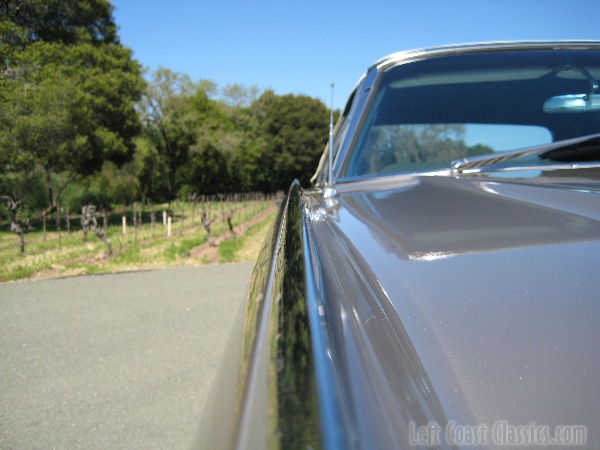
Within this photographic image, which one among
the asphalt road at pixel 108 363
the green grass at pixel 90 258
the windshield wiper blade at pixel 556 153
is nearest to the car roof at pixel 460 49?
the windshield wiper blade at pixel 556 153

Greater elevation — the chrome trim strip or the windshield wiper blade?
the windshield wiper blade

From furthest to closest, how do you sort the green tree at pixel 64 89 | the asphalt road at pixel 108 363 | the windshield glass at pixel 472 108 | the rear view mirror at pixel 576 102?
the green tree at pixel 64 89 < the asphalt road at pixel 108 363 < the windshield glass at pixel 472 108 < the rear view mirror at pixel 576 102

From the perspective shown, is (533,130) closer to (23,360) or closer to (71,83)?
(23,360)

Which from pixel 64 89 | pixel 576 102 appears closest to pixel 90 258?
pixel 64 89

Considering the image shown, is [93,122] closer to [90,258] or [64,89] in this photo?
[64,89]

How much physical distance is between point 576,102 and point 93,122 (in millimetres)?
22891

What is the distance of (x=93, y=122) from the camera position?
22.0m

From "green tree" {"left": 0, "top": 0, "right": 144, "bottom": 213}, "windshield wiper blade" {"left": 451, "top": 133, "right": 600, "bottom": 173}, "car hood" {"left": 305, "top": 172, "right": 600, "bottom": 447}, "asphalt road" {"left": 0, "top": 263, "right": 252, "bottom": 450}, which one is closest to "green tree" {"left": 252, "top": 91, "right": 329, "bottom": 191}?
"green tree" {"left": 0, "top": 0, "right": 144, "bottom": 213}

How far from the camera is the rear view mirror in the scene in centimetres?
183

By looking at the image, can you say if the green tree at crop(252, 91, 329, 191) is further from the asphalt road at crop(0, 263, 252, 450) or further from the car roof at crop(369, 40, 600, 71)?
the car roof at crop(369, 40, 600, 71)

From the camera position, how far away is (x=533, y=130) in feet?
6.70

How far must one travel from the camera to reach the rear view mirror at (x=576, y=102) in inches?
71.9

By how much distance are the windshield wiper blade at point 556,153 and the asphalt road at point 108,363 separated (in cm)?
89

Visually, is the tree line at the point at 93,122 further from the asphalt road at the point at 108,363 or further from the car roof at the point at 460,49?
the car roof at the point at 460,49
